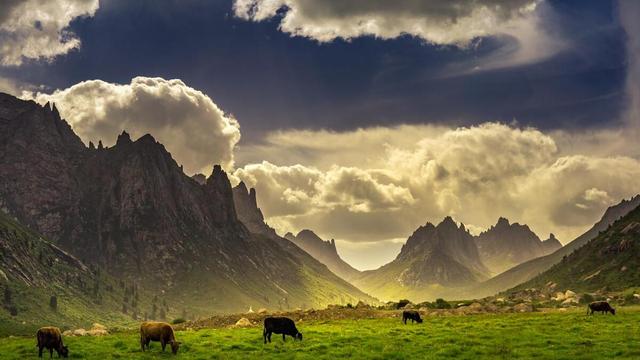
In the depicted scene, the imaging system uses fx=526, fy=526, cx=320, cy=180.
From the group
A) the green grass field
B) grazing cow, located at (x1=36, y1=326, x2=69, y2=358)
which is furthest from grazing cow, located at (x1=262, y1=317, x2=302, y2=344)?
grazing cow, located at (x1=36, y1=326, x2=69, y2=358)

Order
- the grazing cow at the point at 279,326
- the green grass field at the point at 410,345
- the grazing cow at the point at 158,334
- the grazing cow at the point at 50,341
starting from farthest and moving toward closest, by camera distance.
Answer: the grazing cow at the point at 279,326 → the grazing cow at the point at 158,334 → the grazing cow at the point at 50,341 → the green grass field at the point at 410,345

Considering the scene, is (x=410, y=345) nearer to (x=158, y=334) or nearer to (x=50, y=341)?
(x=158, y=334)

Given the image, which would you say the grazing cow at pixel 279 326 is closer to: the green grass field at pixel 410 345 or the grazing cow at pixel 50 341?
the green grass field at pixel 410 345

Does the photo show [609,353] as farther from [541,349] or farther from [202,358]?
[202,358]

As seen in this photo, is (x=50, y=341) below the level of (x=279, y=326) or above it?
above

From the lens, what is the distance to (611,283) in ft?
597

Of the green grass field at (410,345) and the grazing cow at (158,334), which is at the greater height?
the grazing cow at (158,334)

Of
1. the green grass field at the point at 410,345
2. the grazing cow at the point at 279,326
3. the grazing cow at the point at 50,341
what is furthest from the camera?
the grazing cow at the point at 279,326

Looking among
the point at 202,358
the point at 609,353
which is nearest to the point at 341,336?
the point at 202,358

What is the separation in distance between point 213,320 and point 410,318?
3482 cm

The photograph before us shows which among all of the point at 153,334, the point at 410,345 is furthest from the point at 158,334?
the point at 410,345

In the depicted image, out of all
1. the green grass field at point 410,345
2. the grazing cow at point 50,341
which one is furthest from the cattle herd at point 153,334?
the green grass field at point 410,345

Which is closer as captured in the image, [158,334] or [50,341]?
[50,341]

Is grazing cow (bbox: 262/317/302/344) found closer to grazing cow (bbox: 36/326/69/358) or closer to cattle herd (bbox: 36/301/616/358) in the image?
cattle herd (bbox: 36/301/616/358)
